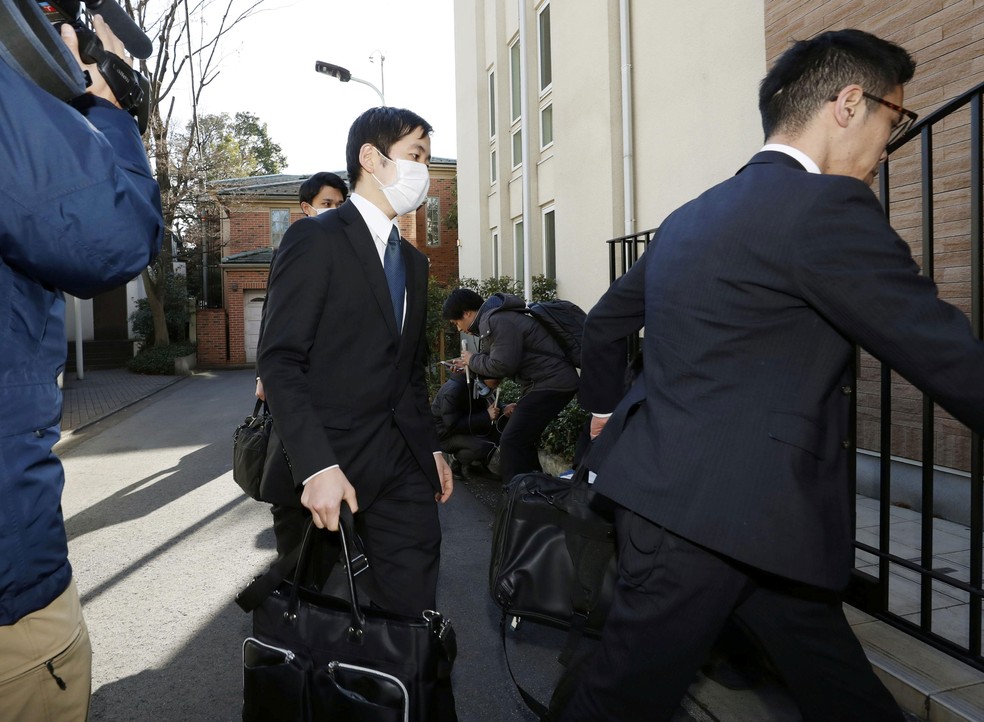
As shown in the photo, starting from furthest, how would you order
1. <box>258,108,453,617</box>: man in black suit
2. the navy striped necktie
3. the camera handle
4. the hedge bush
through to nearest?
1. the hedge bush
2. the navy striped necktie
3. <box>258,108,453,617</box>: man in black suit
4. the camera handle

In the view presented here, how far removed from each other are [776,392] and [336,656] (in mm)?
1267

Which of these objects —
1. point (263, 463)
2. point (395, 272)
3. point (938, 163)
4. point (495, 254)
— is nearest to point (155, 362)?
point (495, 254)

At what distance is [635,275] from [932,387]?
853 mm

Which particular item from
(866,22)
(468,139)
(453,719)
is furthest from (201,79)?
(453,719)

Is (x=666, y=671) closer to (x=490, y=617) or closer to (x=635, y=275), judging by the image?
(x=635, y=275)

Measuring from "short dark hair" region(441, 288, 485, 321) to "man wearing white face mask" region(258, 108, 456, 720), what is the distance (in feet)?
12.4

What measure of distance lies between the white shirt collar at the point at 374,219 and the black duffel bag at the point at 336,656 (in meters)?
1.13

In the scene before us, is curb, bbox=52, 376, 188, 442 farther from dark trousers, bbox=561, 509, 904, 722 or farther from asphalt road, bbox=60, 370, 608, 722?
dark trousers, bbox=561, 509, 904, 722

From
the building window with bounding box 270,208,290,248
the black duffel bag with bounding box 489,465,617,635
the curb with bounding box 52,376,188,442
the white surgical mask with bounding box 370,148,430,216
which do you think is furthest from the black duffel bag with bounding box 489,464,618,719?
the building window with bounding box 270,208,290,248

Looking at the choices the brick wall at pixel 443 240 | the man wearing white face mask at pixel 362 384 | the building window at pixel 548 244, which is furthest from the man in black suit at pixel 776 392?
the brick wall at pixel 443 240

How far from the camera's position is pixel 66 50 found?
4.26ft

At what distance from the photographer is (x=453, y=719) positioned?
6.56 ft

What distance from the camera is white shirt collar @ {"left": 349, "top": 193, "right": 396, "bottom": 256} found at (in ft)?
8.93

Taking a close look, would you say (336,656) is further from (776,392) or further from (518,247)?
(518,247)
